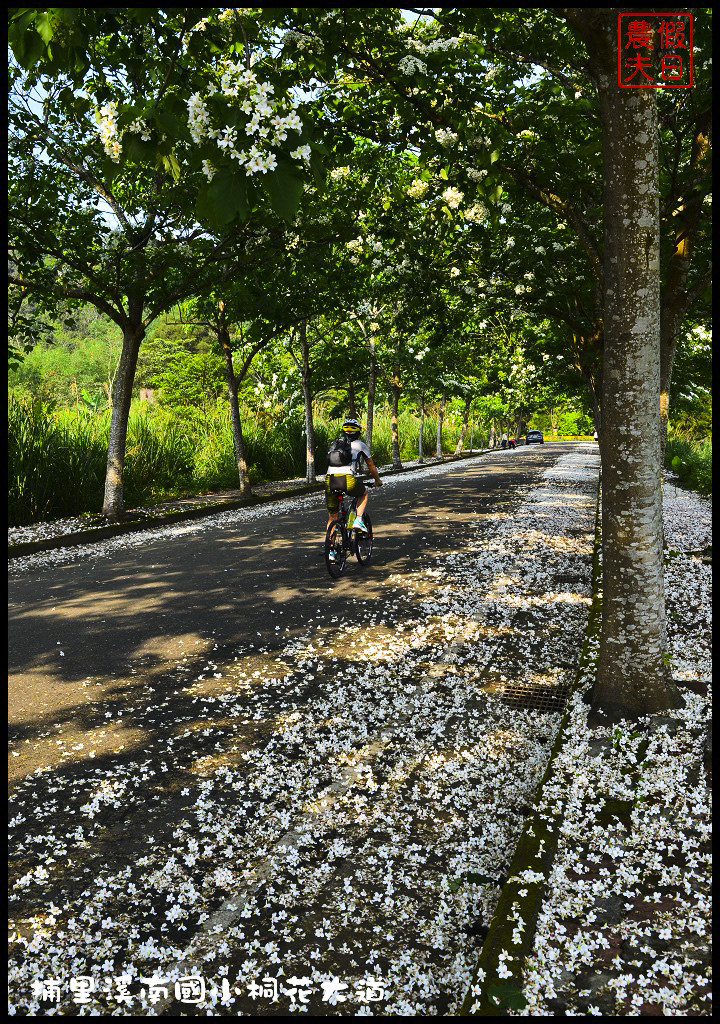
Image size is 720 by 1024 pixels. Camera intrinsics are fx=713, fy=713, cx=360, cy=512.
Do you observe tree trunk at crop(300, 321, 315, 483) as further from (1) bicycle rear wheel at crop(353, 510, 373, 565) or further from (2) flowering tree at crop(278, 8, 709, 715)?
(2) flowering tree at crop(278, 8, 709, 715)

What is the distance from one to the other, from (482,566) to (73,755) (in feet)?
22.4

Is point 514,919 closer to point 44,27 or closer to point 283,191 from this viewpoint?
point 283,191

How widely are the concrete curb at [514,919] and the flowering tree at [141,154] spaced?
9.94 ft

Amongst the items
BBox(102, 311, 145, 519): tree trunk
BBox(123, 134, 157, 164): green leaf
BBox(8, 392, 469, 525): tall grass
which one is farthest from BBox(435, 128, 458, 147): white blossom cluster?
BBox(8, 392, 469, 525): tall grass

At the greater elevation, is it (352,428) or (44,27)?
(44,27)

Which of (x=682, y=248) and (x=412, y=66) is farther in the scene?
(x=682, y=248)

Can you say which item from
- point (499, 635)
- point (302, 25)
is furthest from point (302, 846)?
point (302, 25)

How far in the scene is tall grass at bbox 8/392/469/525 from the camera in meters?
15.8

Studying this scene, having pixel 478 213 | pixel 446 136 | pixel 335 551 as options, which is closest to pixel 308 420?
pixel 478 213

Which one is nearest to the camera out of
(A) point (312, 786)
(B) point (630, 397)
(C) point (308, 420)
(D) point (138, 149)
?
(D) point (138, 149)

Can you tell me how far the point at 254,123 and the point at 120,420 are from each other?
45.6 ft

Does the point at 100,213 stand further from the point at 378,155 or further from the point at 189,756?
the point at 189,756

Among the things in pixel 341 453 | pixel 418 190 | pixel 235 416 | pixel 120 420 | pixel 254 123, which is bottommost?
pixel 341 453

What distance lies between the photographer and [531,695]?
5.74 m
